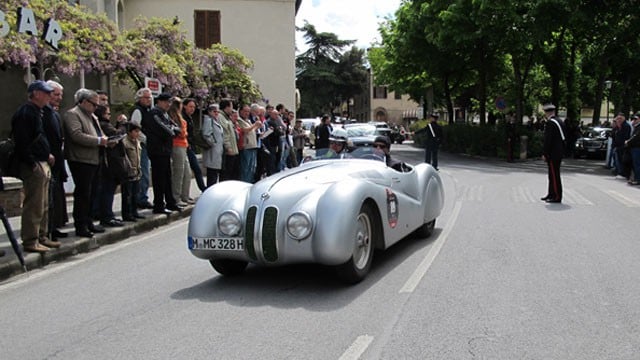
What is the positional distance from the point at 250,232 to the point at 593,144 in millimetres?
27796

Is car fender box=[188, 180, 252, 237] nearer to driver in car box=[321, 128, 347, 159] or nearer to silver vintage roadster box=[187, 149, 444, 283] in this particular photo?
silver vintage roadster box=[187, 149, 444, 283]

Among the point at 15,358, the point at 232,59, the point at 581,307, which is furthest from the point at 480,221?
the point at 232,59

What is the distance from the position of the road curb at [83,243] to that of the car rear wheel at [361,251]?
3.63 metres

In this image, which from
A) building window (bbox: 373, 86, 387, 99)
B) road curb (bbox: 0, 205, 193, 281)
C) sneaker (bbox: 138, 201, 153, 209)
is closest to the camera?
road curb (bbox: 0, 205, 193, 281)

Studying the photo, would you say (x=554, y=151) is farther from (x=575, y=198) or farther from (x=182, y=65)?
(x=182, y=65)

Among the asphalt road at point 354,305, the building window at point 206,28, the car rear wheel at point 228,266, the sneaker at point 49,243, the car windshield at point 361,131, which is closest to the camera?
the asphalt road at point 354,305

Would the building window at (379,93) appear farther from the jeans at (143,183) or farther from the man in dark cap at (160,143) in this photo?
the man in dark cap at (160,143)

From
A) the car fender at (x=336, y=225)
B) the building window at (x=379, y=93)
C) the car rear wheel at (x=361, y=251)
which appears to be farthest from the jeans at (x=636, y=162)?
the building window at (x=379, y=93)

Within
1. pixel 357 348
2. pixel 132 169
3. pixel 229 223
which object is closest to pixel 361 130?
pixel 132 169

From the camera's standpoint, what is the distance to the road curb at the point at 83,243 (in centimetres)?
670

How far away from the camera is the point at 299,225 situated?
5492 millimetres

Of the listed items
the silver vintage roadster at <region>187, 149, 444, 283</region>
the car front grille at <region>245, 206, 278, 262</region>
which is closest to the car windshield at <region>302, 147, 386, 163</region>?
the silver vintage roadster at <region>187, 149, 444, 283</region>

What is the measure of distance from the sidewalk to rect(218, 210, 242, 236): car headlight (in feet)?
8.48

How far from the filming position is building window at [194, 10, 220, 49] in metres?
28.6
